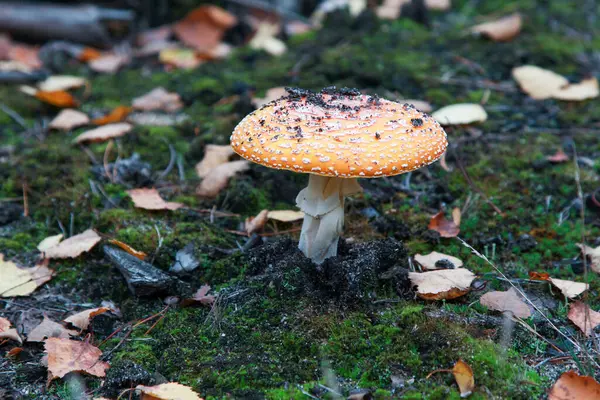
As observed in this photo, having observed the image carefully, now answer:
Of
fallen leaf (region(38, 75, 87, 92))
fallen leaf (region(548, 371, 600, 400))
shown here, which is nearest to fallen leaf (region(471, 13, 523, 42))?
fallen leaf (region(38, 75, 87, 92))

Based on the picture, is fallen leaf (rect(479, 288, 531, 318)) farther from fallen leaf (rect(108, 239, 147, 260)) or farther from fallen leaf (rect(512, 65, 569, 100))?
fallen leaf (rect(512, 65, 569, 100))

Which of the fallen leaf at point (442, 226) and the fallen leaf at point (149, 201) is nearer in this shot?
the fallen leaf at point (442, 226)

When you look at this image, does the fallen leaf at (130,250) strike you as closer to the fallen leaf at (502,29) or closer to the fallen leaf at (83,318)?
the fallen leaf at (83,318)

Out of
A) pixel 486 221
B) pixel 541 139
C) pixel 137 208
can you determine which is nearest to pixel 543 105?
pixel 541 139

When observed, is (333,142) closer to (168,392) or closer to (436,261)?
(436,261)

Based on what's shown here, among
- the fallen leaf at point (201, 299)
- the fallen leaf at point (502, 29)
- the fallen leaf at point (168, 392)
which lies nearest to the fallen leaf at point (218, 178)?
the fallen leaf at point (201, 299)
